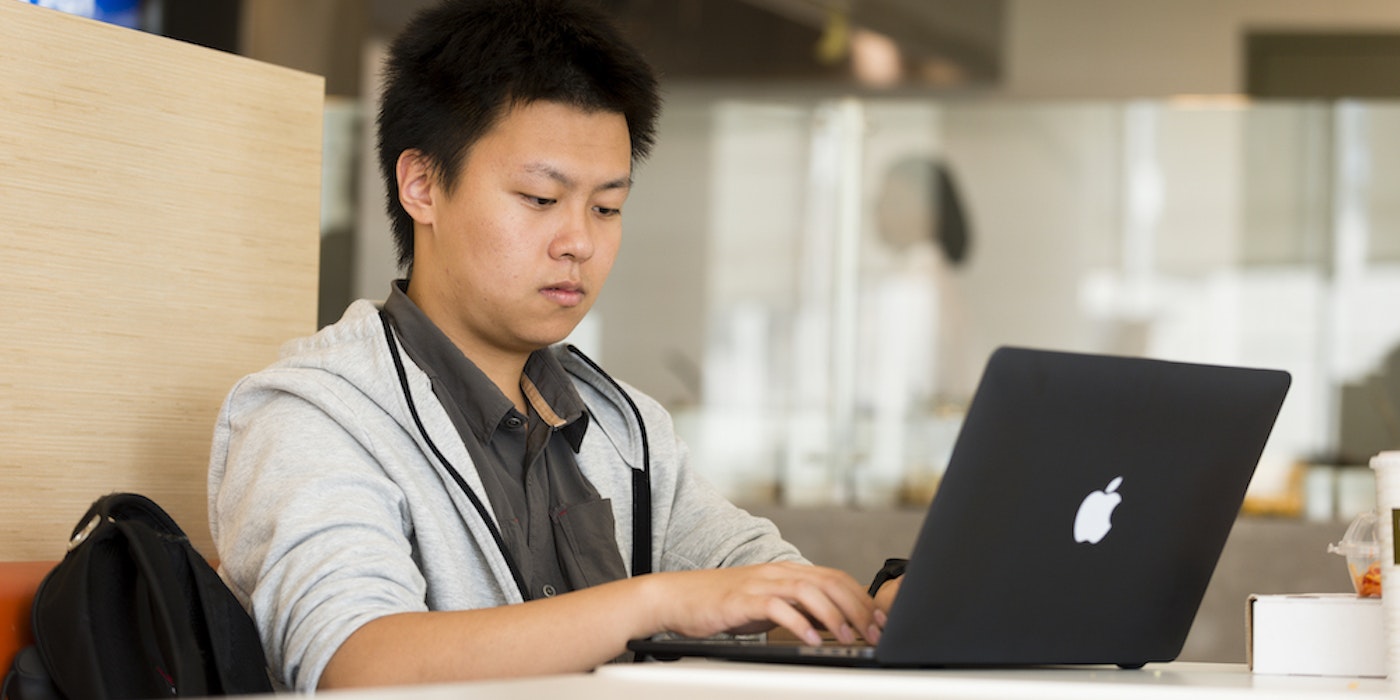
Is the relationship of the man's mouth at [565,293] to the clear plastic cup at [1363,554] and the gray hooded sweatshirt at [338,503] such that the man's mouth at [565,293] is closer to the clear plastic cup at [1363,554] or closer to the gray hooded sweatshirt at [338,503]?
the gray hooded sweatshirt at [338,503]

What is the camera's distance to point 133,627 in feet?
3.67

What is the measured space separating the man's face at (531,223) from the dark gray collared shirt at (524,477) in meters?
0.05

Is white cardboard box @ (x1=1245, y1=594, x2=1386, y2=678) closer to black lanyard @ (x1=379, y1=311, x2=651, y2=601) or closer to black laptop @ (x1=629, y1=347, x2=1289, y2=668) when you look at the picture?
black laptop @ (x1=629, y1=347, x2=1289, y2=668)

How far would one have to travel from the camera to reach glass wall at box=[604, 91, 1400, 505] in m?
4.27

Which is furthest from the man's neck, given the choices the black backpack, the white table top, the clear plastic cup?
the clear plastic cup

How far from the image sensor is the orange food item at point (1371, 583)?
3.81 feet

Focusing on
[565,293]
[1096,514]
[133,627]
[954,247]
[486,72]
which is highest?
[954,247]

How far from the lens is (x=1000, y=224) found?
4867mm

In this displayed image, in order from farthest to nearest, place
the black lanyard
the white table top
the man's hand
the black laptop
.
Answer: the black lanyard
the man's hand
the black laptop
the white table top

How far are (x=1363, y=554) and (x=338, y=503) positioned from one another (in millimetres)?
808

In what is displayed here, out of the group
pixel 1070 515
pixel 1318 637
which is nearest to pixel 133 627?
pixel 1070 515

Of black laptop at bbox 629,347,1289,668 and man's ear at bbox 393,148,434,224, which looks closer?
black laptop at bbox 629,347,1289,668

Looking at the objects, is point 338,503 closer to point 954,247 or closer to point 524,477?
point 524,477

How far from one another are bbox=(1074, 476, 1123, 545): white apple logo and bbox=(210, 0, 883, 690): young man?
0.51 feet
